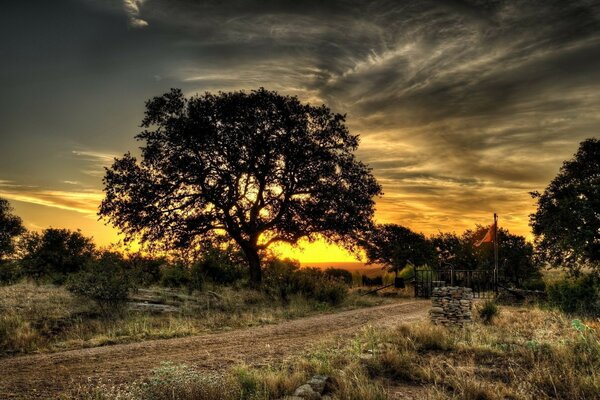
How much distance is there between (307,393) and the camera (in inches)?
293

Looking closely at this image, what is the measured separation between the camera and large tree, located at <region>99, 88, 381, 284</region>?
2377 centimetres

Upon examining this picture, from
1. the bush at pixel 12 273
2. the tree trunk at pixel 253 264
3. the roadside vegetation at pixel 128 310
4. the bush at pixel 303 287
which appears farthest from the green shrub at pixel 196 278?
the bush at pixel 12 273

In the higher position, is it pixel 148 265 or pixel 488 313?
pixel 148 265

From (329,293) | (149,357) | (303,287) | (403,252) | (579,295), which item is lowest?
(149,357)

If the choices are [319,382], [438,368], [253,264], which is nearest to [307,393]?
[319,382]

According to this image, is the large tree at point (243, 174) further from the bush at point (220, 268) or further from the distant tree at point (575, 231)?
the distant tree at point (575, 231)

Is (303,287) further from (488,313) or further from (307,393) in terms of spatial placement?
(307,393)

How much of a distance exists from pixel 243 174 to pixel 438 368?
57.1 feet

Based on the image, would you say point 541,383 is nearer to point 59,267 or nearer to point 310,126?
point 310,126

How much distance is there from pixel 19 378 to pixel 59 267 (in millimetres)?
19903

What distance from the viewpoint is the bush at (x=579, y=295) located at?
1914 centimetres

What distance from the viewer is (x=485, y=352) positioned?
35.3 feet

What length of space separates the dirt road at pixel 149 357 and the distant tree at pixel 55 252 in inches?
633

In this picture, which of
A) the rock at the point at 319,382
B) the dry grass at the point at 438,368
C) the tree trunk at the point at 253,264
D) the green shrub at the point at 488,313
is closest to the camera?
the dry grass at the point at 438,368
